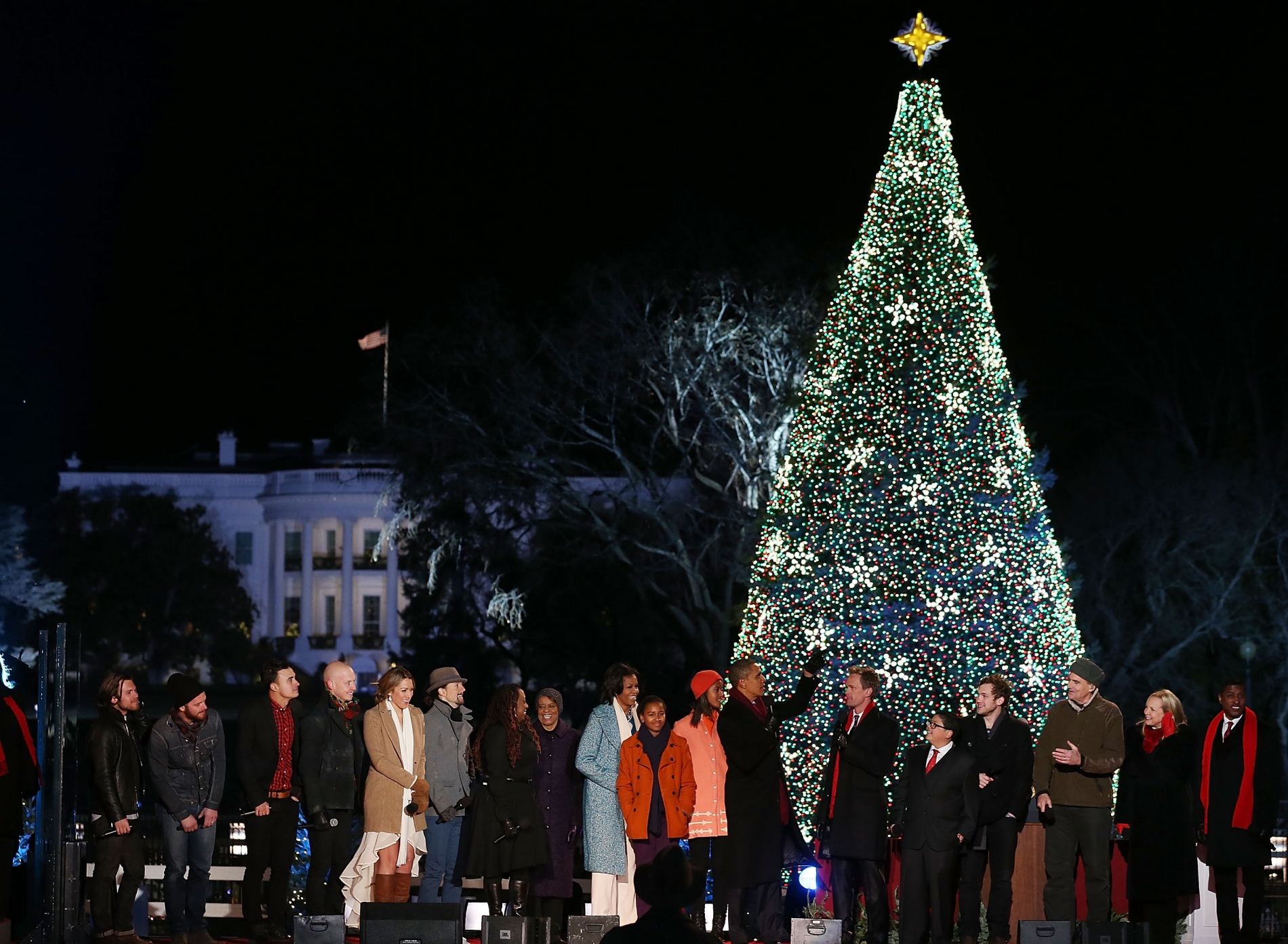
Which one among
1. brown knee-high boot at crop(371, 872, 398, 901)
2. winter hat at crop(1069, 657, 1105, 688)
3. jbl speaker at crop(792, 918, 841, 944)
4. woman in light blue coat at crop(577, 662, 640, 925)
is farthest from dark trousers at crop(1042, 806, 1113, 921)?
brown knee-high boot at crop(371, 872, 398, 901)

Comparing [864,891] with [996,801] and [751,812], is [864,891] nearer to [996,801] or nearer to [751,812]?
[751,812]

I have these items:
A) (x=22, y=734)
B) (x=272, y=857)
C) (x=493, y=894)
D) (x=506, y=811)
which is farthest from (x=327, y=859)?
(x=22, y=734)

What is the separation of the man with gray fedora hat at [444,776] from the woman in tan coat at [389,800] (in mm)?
175

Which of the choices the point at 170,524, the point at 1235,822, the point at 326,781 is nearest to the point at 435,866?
the point at 326,781

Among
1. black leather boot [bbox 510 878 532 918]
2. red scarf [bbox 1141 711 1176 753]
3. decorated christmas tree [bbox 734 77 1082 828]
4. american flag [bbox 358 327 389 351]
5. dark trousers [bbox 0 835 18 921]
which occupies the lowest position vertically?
black leather boot [bbox 510 878 532 918]

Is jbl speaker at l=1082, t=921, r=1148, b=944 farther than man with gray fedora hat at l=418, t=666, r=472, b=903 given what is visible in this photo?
No

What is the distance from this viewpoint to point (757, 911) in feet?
38.2

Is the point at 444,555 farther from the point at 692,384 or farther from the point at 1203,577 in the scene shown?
the point at 1203,577

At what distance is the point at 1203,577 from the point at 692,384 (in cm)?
1113

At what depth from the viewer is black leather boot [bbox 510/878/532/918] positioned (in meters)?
11.6

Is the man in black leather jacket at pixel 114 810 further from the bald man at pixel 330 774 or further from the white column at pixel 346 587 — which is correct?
the white column at pixel 346 587

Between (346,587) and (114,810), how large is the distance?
81.7 m

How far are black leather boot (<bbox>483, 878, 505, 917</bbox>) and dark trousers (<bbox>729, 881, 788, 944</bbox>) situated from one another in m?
1.51

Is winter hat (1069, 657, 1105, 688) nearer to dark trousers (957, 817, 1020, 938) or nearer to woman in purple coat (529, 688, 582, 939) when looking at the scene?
dark trousers (957, 817, 1020, 938)
